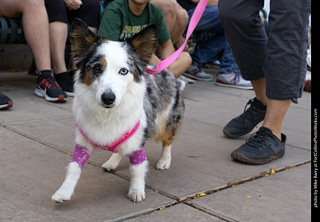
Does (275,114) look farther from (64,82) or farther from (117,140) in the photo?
(64,82)

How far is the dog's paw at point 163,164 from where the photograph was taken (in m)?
3.29

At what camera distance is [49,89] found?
16.2 feet

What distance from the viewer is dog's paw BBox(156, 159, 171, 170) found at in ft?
10.8

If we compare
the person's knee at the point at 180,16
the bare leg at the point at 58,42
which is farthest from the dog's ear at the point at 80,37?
the person's knee at the point at 180,16

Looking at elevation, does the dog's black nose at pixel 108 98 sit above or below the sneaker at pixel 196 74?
above

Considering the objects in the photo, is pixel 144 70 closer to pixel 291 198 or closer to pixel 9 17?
pixel 291 198

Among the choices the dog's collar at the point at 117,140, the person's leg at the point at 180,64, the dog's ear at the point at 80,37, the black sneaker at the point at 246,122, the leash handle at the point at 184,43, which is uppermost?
the dog's ear at the point at 80,37

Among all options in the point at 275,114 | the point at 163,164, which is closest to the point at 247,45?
the point at 275,114

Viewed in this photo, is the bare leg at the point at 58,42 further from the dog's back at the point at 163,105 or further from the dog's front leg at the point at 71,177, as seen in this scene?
the dog's front leg at the point at 71,177

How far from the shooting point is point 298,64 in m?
3.42

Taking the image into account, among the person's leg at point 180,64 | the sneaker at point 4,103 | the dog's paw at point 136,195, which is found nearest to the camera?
the dog's paw at point 136,195

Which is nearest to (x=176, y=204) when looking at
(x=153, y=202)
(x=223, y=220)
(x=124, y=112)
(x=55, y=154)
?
(x=153, y=202)

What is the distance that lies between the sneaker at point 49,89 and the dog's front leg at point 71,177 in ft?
7.92

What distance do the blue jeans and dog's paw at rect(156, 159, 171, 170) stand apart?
428 centimetres
